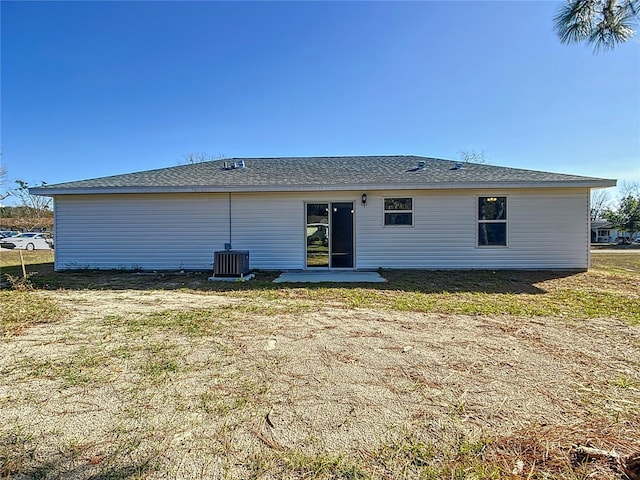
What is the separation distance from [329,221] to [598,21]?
6.59 metres

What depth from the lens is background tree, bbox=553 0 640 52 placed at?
14.0 feet

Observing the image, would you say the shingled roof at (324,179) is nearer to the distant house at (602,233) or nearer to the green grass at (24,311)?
the green grass at (24,311)

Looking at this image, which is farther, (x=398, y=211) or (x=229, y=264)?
(x=398, y=211)

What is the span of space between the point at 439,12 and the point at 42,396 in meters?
10.5

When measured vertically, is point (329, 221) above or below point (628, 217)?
below

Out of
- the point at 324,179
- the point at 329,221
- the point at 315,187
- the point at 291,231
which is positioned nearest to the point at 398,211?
the point at 329,221

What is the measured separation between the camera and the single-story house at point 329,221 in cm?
880

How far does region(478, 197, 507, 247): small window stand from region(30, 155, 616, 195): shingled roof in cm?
73

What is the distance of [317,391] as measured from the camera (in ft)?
7.90

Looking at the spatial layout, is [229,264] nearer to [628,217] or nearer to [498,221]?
[498,221]

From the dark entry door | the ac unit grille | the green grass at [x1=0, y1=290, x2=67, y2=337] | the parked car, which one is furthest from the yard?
the parked car

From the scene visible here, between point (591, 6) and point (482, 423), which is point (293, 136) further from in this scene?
point (482, 423)

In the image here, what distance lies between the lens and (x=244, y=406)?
2.19 metres

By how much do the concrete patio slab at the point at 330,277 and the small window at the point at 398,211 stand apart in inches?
68.0
